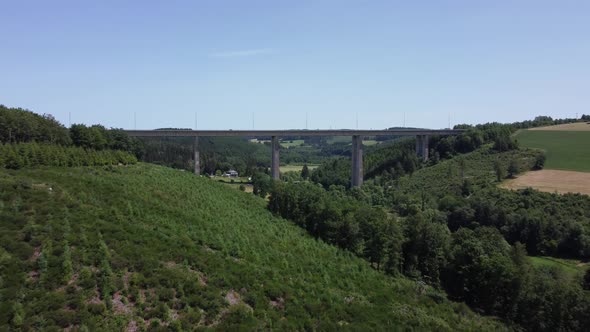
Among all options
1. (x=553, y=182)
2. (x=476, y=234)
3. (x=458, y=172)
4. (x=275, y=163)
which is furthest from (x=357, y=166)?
(x=476, y=234)

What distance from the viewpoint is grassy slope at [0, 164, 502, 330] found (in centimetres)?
1670

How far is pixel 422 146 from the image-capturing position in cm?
12875

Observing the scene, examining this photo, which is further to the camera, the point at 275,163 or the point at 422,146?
the point at 422,146

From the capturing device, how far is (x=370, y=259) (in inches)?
1544

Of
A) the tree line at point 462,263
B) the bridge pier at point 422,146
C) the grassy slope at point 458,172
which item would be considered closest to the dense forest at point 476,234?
the tree line at point 462,263

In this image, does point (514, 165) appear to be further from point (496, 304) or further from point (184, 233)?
point (184, 233)

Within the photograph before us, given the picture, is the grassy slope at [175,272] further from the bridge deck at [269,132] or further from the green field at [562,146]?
the green field at [562,146]

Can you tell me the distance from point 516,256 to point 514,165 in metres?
57.6

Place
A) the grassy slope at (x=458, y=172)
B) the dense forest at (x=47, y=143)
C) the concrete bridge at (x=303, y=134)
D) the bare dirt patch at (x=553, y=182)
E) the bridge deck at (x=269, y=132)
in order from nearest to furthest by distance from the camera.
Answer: the dense forest at (x=47, y=143) < the bare dirt patch at (x=553, y=182) < the grassy slope at (x=458, y=172) < the bridge deck at (x=269, y=132) < the concrete bridge at (x=303, y=134)

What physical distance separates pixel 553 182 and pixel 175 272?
8099 centimetres

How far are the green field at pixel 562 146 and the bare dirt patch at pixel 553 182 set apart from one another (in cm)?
431

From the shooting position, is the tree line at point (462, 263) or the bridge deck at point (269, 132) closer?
the tree line at point (462, 263)

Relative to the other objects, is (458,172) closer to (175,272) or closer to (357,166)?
(357,166)

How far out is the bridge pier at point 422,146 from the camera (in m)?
125
